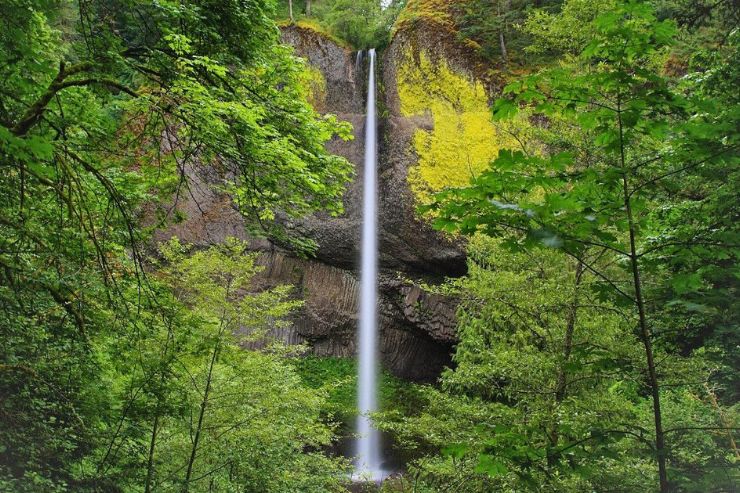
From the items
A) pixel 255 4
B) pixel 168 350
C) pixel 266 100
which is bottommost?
pixel 168 350

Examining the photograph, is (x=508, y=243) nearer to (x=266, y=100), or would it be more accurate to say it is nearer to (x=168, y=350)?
(x=266, y=100)

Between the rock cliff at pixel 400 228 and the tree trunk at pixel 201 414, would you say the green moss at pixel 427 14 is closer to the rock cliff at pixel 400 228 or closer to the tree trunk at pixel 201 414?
the rock cliff at pixel 400 228

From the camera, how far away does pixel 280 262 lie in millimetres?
16562

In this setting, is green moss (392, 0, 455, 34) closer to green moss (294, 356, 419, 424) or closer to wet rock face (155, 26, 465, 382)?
wet rock face (155, 26, 465, 382)

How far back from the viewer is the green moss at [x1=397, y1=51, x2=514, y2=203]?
1549 centimetres

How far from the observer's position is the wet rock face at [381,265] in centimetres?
1553

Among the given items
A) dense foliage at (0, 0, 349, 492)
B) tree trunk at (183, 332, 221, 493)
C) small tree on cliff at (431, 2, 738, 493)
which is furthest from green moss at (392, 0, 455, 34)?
small tree on cliff at (431, 2, 738, 493)

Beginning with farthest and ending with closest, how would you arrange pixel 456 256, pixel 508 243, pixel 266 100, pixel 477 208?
1. pixel 456 256
2. pixel 266 100
3. pixel 508 243
4. pixel 477 208

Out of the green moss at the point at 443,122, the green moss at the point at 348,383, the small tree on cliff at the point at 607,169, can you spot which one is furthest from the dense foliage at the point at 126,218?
the green moss at the point at 443,122

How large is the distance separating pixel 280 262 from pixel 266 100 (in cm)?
1222

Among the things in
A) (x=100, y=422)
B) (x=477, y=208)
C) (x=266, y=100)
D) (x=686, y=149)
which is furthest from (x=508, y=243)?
(x=100, y=422)

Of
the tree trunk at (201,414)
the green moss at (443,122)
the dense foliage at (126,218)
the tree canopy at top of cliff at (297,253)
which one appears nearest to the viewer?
the tree canopy at top of cliff at (297,253)

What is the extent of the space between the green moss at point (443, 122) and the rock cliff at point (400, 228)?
3 cm

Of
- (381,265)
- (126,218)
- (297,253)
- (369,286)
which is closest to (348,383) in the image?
(369,286)
